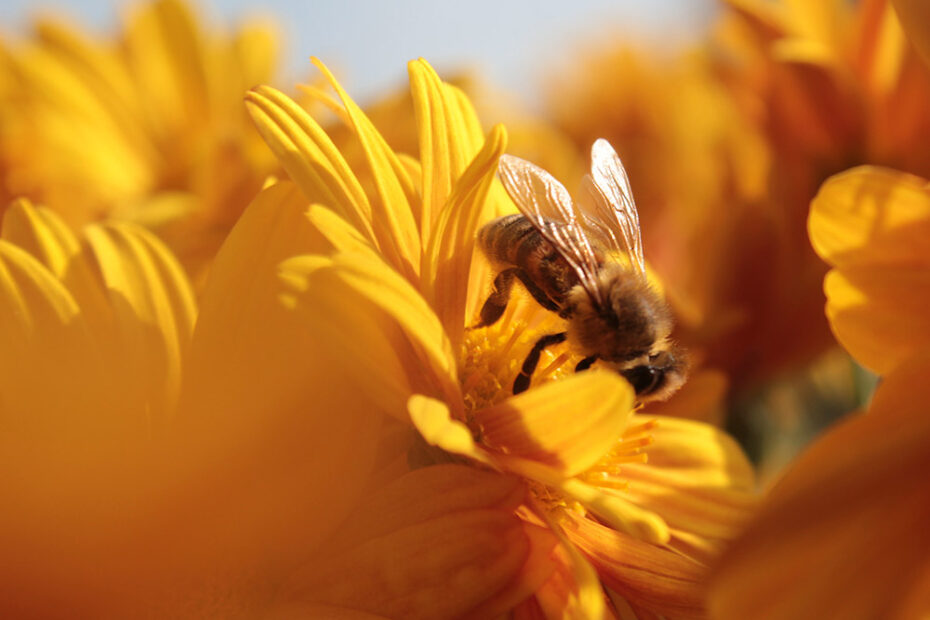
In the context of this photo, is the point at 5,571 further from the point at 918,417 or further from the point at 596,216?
the point at 596,216

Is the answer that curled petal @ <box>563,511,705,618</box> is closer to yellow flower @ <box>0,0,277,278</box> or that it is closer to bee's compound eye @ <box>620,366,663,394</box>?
bee's compound eye @ <box>620,366,663,394</box>

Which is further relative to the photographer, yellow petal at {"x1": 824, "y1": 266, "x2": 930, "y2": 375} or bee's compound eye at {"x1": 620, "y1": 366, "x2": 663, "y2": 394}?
bee's compound eye at {"x1": 620, "y1": 366, "x2": 663, "y2": 394}

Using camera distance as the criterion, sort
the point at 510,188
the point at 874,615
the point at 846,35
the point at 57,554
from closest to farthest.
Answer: the point at 874,615
the point at 57,554
the point at 510,188
the point at 846,35

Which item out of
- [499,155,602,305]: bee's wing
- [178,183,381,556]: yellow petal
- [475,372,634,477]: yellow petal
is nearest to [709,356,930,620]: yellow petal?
[475,372,634,477]: yellow petal

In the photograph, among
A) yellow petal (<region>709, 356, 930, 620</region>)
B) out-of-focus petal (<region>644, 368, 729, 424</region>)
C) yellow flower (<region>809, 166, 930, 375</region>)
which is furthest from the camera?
out-of-focus petal (<region>644, 368, 729, 424</region>)

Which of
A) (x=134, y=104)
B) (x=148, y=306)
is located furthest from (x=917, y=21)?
(x=134, y=104)

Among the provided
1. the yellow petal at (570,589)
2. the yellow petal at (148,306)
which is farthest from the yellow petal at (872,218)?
the yellow petal at (148,306)

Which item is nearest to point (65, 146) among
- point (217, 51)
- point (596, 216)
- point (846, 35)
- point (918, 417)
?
point (217, 51)
